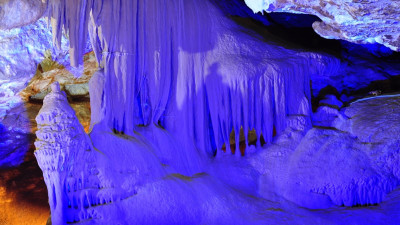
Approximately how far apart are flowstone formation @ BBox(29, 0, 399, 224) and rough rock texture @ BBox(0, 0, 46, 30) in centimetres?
15

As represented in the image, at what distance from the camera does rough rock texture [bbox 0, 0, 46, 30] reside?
366 centimetres

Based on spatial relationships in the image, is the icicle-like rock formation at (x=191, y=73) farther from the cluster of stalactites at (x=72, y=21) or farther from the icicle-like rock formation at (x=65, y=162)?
the icicle-like rock formation at (x=65, y=162)

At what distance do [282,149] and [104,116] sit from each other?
5.84 feet

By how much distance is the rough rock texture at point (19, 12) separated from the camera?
3.66 m

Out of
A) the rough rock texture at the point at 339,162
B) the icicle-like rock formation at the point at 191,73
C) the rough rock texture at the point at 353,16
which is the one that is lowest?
the rough rock texture at the point at 339,162

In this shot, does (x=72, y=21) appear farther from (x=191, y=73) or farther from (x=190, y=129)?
(x=190, y=129)

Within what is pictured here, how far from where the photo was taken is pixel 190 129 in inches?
167

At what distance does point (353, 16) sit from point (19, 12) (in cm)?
286

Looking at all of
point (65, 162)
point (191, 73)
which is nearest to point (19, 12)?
point (65, 162)

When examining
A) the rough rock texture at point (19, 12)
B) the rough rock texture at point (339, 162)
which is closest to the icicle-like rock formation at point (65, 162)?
the rough rock texture at point (19, 12)

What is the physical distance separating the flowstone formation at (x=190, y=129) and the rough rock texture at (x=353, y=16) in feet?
2.85

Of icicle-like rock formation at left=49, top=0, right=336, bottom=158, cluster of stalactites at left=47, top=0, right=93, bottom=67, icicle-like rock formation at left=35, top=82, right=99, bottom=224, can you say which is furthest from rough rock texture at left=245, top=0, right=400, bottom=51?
icicle-like rock formation at left=35, top=82, right=99, bottom=224

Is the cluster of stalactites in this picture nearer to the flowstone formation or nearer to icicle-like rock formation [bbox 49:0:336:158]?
the flowstone formation

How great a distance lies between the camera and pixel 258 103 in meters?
4.27
